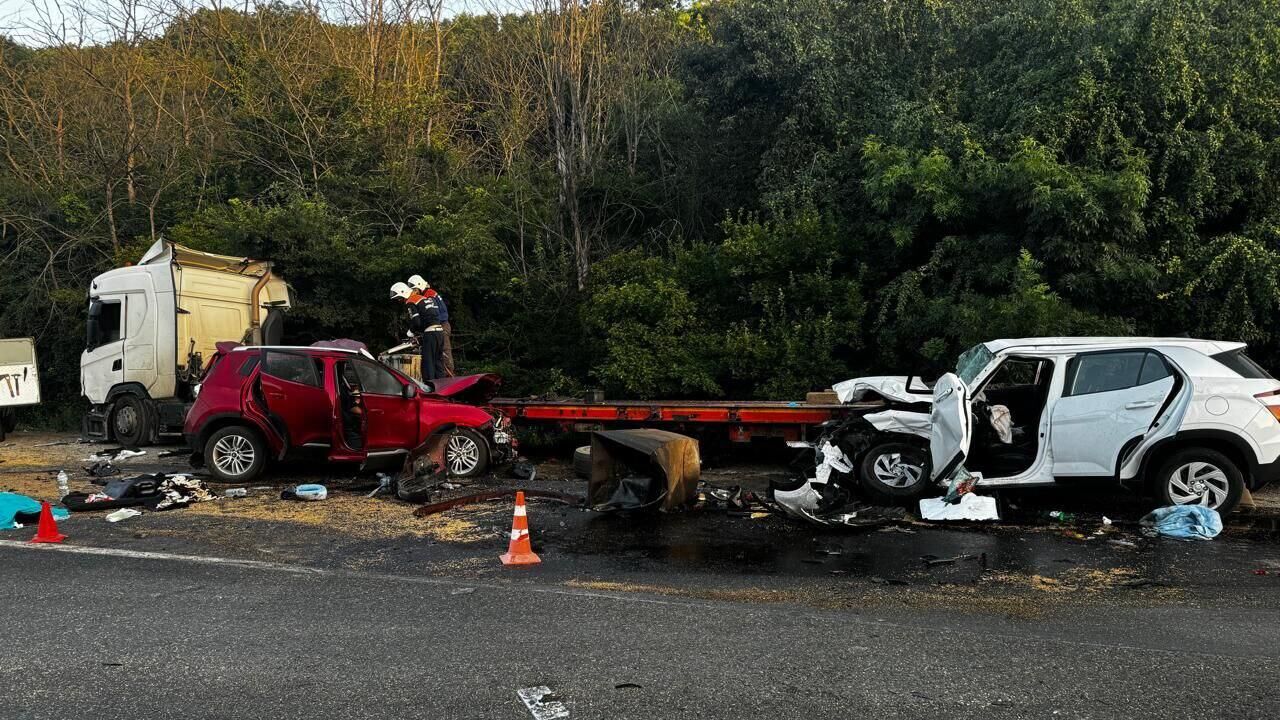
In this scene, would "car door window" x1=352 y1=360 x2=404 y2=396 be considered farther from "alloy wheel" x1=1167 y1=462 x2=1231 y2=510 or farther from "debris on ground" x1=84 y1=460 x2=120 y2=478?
"alloy wheel" x1=1167 y1=462 x2=1231 y2=510

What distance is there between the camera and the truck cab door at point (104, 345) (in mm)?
15906

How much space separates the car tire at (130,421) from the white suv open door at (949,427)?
12.5 meters

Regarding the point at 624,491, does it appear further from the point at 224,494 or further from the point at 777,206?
the point at 777,206

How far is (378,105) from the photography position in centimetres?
2150

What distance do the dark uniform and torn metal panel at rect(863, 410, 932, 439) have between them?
7491 millimetres

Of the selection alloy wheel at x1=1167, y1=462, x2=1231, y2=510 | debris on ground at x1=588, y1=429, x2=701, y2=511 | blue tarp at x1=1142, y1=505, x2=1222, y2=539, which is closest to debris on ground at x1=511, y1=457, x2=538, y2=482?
debris on ground at x1=588, y1=429, x2=701, y2=511

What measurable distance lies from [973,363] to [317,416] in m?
7.41

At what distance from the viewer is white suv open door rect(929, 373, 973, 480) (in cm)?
857

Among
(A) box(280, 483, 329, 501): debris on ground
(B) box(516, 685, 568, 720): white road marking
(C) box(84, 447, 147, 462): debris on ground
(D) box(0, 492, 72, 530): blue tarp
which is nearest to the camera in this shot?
(B) box(516, 685, 568, 720): white road marking

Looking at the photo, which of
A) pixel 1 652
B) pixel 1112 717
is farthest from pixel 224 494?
pixel 1112 717

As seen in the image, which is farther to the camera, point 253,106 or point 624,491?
point 253,106

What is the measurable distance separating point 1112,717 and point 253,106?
2214 centimetres

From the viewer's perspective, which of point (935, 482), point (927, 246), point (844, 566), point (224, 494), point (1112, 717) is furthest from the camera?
point (927, 246)

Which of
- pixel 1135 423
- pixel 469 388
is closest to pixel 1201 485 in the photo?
pixel 1135 423
